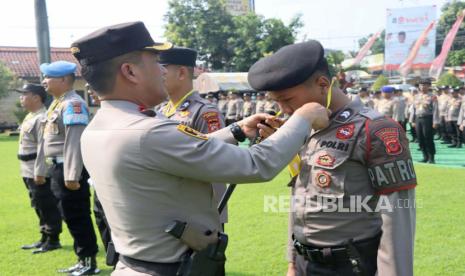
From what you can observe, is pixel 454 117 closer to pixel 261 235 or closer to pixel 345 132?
pixel 261 235

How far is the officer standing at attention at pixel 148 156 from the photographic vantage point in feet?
5.27

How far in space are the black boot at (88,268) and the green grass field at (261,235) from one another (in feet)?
0.33

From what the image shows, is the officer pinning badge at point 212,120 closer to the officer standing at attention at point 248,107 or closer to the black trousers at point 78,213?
the black trousers at point 78,213

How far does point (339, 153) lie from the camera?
2.16 m

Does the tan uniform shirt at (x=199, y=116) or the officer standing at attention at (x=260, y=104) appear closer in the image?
the tan uniform shirt at (x=199, y=116)

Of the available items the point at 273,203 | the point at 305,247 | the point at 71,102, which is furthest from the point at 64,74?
the point at 273,203

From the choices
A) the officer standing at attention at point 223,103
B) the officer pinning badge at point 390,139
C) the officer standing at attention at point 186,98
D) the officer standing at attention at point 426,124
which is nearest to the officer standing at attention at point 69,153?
the officer standing at attention at point 186,98

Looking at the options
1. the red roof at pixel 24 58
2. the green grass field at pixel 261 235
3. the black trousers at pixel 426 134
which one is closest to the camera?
the green grass field at pixel 261 235

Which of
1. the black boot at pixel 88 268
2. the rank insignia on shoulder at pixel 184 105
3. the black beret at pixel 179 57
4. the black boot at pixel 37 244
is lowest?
the black boot at pixel 37 244

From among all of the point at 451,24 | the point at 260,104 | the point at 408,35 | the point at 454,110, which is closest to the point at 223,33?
the point at 260,104

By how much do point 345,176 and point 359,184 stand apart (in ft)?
0.24

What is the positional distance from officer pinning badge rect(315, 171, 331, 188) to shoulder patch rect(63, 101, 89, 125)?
120 inches

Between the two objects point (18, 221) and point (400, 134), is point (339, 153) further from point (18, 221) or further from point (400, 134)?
point (18, 221)

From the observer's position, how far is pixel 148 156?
159cm
